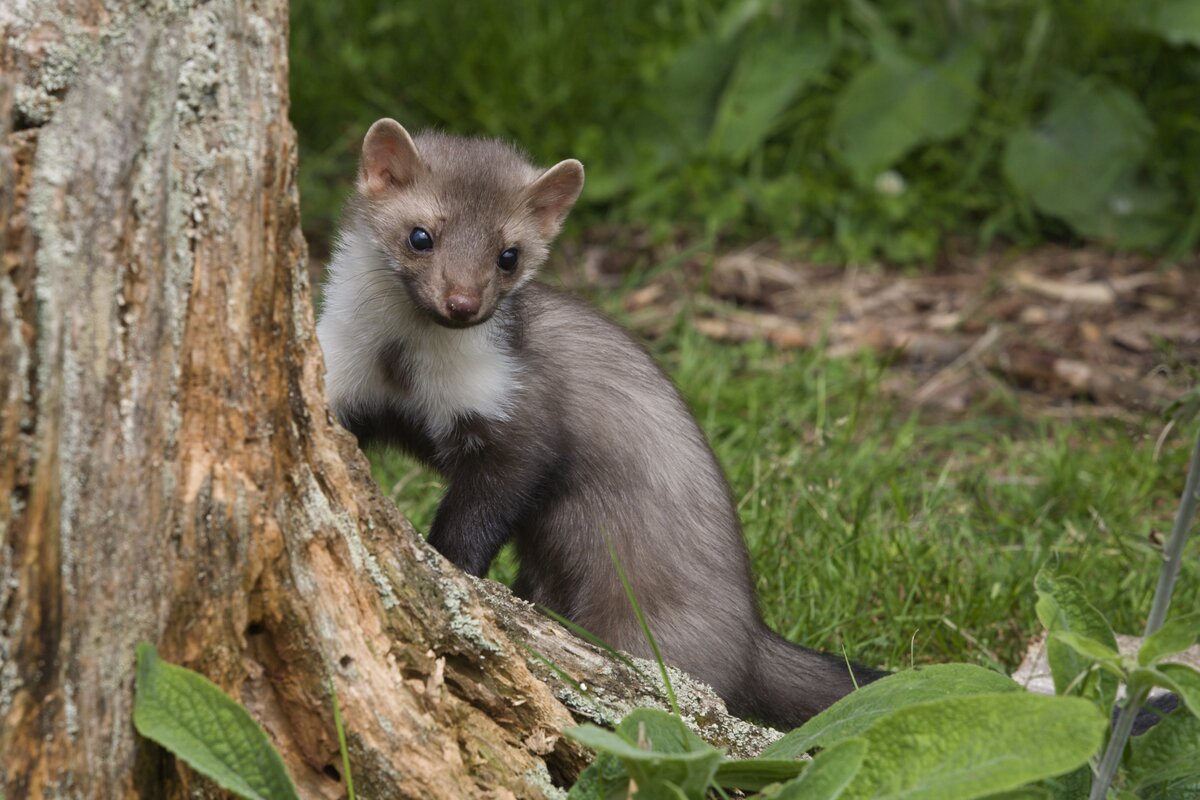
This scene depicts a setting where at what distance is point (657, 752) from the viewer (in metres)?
2.46

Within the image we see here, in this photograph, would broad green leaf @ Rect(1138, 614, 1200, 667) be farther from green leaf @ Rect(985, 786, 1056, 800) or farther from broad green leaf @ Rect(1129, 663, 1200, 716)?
green leaf @ Rect(985, 786, 1056, 800)

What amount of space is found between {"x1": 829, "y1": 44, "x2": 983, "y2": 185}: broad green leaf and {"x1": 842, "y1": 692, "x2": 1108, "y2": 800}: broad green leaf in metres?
5.68

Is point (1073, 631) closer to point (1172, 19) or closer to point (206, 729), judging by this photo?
point (206, 729)

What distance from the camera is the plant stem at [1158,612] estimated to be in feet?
7.96

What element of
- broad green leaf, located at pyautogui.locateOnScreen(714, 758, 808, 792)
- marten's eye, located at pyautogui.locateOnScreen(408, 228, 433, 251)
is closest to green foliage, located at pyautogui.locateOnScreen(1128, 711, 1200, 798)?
broad green leaf, located at pyautogui.locateOnScreen(714, 758, 808, 792)

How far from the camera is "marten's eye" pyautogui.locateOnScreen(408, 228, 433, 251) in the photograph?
13.1 feet

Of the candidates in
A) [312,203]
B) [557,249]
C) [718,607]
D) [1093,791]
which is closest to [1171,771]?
Answer: [1093,791]

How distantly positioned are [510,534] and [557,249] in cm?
400

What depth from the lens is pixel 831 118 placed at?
7973 millimetres

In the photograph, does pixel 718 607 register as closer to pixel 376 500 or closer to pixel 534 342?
pixel 534 342

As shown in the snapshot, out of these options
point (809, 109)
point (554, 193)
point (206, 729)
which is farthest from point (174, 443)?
point (809, 109)

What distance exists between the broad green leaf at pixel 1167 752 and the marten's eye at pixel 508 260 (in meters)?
2.08

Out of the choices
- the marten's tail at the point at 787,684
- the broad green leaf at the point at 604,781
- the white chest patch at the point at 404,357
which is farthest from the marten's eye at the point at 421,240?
the broad green leaf at the point at 604,781

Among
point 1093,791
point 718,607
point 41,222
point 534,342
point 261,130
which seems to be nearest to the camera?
point 41,222
